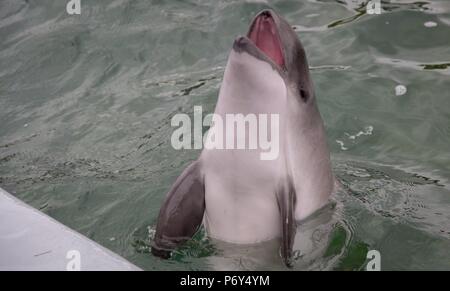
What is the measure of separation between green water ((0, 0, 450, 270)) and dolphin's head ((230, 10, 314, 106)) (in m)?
0.85

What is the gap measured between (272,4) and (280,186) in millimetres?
5419

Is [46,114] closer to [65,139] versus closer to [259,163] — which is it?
[65,139]

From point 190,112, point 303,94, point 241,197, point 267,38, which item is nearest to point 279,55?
point 267,38

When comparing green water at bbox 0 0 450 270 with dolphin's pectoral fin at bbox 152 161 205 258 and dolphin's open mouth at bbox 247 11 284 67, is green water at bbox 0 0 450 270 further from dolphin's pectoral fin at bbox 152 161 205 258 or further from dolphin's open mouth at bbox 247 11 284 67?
dolphin's open mouth at bbox 247 11 284 67

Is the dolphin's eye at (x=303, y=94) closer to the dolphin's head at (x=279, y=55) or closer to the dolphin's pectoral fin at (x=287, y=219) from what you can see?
the dolphin's head at (x=279, y=55)

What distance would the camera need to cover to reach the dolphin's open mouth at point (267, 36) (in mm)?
3773

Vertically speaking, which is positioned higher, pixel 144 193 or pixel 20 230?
pixel 20 230

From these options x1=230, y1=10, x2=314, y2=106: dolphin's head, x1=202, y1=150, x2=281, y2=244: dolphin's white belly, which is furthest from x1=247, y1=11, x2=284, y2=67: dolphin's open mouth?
x1=202, y1=150, x2=281, y2=244: dolphin's white belly

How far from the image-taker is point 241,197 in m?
3.89

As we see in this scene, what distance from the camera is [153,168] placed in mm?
5602

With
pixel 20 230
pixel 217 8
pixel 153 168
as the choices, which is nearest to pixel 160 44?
pixel 217 8

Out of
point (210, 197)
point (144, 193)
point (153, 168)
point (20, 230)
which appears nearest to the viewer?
point (20, 230)

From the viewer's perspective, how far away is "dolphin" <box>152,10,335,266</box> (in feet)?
12.1

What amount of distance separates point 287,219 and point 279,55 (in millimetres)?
968
